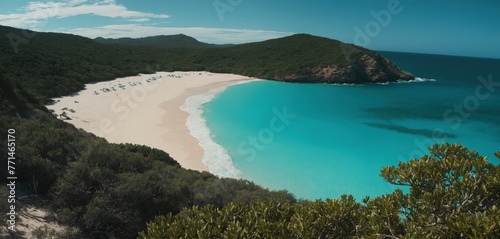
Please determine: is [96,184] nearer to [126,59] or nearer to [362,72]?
[362,72]

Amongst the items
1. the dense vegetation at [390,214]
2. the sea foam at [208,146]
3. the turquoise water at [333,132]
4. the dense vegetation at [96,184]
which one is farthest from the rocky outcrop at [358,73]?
the dense vegetation at [390,214]

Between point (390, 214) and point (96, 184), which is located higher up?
point (390, 214)

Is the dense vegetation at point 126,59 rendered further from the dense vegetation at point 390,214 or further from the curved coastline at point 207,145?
the dense vegetation at point 390,214

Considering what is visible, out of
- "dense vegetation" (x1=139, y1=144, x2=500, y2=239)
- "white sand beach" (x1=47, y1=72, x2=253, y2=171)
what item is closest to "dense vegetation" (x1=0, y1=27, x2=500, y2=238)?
"dense vegetation" (x1=139, y1=144, x2=500, y2=239)

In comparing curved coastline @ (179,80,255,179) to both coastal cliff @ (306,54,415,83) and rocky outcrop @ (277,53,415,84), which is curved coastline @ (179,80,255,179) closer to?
rocky outcrop @ (277,53,415,84)

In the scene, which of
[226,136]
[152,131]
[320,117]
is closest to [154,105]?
[152,131]

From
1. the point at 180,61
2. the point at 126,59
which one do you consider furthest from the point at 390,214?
the point at 180,61

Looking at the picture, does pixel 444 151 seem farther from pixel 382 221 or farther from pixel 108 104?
pixel 108 104
